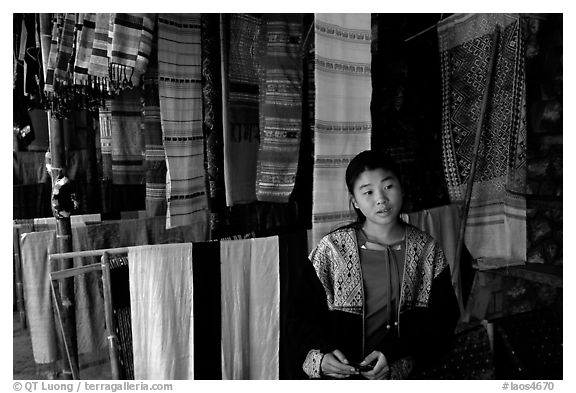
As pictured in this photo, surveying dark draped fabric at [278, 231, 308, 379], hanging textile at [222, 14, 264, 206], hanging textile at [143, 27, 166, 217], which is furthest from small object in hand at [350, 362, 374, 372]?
hanging textile at [143, 27, 166, 217]

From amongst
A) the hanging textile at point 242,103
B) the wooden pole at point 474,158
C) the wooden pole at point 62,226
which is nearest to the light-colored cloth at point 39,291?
the wooden pole at point 62,226

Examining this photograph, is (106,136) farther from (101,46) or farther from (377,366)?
(377,366)

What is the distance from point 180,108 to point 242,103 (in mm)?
268

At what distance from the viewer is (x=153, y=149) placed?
203 cm

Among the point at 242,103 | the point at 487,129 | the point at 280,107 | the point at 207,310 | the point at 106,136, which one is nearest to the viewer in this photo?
the point at 207,310

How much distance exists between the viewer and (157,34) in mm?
1737

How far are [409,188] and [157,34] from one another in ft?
4.04

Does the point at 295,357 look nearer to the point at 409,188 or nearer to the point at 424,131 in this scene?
the point at 409,188

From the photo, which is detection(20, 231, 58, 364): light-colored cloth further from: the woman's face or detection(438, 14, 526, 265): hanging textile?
detection(438, 14, 526, 265): hanging textile

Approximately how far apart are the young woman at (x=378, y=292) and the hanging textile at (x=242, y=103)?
0.50 metres

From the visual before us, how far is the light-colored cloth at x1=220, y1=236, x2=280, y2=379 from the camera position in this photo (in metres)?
1.75

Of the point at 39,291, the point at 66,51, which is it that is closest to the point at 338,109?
the point at 66,51
